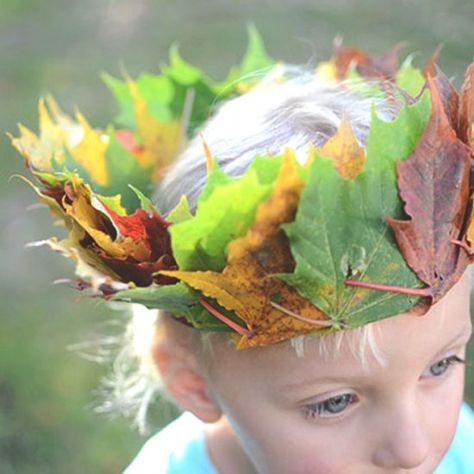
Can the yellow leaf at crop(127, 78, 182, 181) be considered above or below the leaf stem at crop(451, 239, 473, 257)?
above

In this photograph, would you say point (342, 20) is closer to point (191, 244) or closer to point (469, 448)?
point (469, 448)

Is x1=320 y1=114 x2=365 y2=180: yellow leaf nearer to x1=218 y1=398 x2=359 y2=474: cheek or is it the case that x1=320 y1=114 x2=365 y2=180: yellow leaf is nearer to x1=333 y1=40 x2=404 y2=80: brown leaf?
x1=218 y1=398 x2=359 y2=474: cheek

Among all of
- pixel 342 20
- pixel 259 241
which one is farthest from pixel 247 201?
pixel 342 20

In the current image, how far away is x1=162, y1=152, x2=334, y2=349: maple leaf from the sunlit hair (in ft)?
0.32

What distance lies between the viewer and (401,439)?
187cm

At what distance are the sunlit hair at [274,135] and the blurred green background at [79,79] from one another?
3.52 ft

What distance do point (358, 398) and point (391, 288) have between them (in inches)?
10.4

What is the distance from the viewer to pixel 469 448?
251cm

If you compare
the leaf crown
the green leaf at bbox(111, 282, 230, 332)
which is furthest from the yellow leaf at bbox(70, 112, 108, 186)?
the green leaf at bbox(111, 282, 230, 332)

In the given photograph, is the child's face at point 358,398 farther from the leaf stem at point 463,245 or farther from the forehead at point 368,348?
the leaf stem at point 463,245

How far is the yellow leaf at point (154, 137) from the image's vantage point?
2.54m

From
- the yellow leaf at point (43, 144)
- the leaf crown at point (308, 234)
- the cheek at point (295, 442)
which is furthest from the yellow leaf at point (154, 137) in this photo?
the cheek at point (295, 442)

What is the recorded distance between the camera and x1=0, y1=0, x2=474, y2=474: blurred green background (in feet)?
11.4

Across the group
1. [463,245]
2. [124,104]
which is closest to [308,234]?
[463,245]
